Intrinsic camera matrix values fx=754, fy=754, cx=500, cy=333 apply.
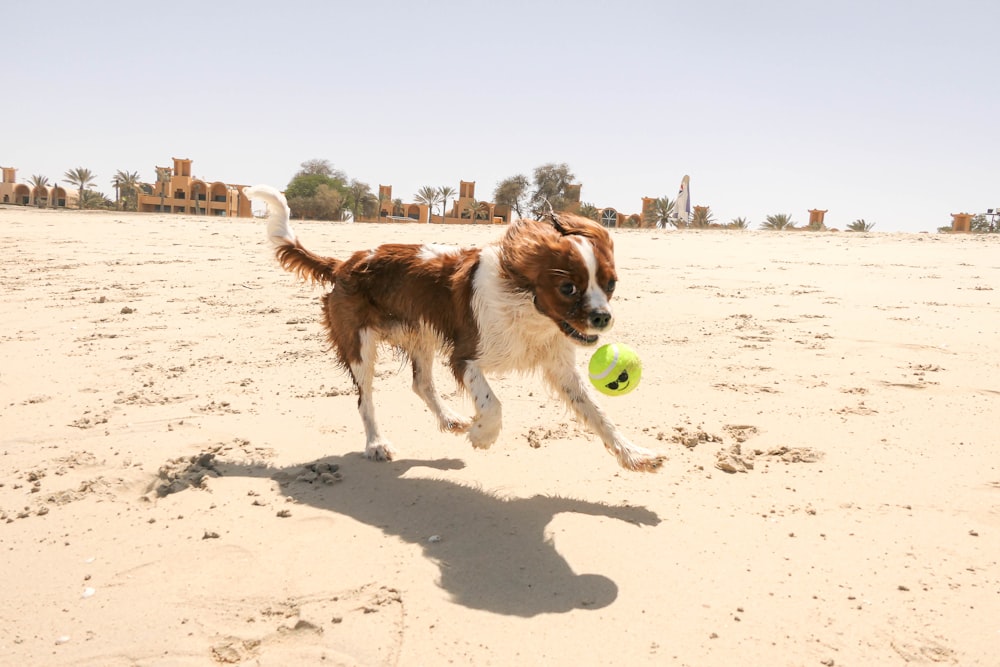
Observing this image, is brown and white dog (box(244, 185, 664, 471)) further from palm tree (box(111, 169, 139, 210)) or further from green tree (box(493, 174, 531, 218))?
palm tree (box(111, 169, 139, 210))

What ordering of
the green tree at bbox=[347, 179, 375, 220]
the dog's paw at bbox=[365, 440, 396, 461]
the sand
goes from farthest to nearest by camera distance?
1. the green tree at bbox=[347, 179, 375, 220]
2. the dog's paw at bbox=[365, 440, 396, 461]
3. the sand

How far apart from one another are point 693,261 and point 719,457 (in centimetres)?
889

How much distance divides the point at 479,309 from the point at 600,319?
952 millimetres

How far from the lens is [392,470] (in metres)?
5.02

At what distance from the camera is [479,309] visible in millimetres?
4801

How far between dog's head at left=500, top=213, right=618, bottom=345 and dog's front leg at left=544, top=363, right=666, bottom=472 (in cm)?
54

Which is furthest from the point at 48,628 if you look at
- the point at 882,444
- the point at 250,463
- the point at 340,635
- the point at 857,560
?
the point at 882,444

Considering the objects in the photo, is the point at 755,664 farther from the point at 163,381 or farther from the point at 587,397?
the point at 163,381

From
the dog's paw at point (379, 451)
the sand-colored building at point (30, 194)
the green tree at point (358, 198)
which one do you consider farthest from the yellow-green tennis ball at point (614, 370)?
the sand-colored building at point (30, 194)

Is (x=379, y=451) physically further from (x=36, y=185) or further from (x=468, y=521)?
(x=36, y=185)

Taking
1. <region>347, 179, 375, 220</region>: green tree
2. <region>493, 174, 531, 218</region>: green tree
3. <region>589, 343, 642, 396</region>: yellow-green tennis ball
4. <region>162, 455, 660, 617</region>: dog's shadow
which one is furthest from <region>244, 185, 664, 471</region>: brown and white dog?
<region>347, 179, 375, 220</region>: green tree

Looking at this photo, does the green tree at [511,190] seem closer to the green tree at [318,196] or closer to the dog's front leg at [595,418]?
the green tree at [318,196]

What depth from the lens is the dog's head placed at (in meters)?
4.23

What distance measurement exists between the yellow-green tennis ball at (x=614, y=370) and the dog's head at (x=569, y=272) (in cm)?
14
